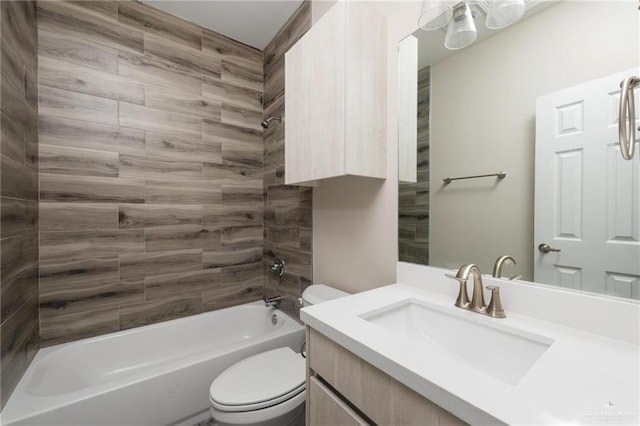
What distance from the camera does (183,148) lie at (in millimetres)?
1921

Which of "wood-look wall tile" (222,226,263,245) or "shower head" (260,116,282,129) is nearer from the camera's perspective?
"shower head" (260,116,282,129)

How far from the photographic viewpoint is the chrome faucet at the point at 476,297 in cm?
81

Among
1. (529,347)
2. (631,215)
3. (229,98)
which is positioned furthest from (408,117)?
(229,98)

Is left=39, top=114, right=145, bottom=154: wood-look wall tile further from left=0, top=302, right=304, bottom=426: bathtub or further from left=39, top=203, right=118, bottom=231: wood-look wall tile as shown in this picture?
left=0, top=302, right=304, bottom=426: bathtub

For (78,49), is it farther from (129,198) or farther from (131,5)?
(129,198)

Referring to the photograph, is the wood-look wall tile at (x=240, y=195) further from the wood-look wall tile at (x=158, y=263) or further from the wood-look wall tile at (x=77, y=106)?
the wood-look wall tile at (x=77, y=106)

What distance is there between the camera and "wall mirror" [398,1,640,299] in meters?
0.67

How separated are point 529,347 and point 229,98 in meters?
2.30

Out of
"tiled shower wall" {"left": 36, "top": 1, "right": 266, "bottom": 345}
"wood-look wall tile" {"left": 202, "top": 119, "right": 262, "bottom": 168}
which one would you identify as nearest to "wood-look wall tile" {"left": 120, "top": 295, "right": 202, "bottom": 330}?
"tiled shower wall" {"left": 36, "top": 1, "right": 266, "bottom": 345}

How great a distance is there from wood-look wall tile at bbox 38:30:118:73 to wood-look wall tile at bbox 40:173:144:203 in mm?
683

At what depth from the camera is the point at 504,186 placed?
880mm

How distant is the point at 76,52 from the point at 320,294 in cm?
204

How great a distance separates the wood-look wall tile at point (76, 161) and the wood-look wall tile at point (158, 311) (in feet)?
2.96

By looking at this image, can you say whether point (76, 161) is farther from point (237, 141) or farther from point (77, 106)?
point (237, 141)
